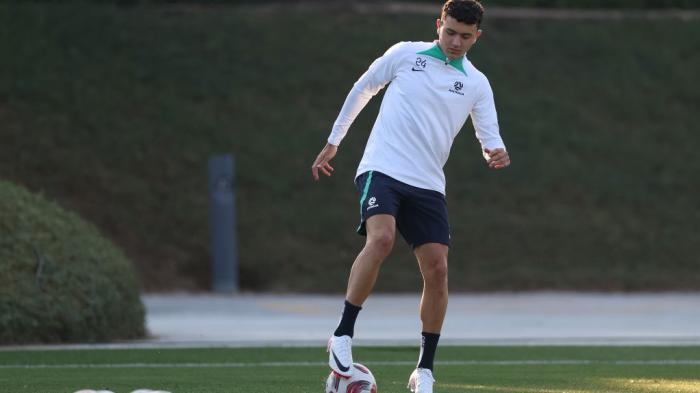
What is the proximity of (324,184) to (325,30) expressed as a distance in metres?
4.89

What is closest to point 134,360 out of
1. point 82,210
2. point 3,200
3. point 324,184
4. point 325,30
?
point 3,200

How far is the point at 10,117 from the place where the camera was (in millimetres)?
21875

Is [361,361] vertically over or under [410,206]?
under

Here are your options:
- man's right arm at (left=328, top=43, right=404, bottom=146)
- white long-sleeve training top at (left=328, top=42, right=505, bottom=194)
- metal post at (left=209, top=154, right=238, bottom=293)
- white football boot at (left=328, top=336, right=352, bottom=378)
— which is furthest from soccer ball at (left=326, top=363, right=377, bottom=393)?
metal post at (left=209, top=154, right=238, bottom=293)

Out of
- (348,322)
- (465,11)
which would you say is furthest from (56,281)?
(465,11)

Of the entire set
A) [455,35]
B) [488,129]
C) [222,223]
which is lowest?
[222,223]

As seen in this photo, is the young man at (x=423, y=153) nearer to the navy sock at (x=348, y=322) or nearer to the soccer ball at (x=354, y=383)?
the navy sock at (x=348, y=322)

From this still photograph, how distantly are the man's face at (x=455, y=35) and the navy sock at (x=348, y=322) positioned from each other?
1.42 m

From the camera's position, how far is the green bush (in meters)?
10.8

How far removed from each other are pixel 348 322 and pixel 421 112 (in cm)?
114

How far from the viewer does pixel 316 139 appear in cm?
2236

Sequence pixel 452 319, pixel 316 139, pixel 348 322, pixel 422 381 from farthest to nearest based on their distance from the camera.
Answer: pixel 316 139, pixel 452 319, pixel 422 381, pixel 348 322

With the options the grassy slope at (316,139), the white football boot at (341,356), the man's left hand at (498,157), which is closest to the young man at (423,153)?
the man's left hand at (498,157)

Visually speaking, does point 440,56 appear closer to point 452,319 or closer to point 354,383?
point 354,383
